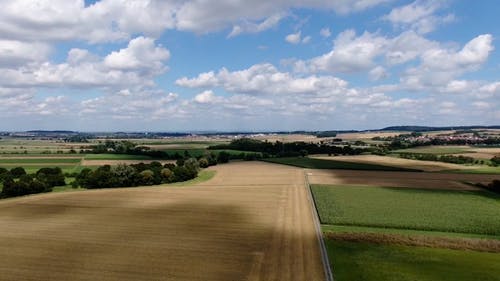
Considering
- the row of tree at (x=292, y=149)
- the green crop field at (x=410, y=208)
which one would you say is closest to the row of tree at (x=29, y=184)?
the green crop field at (x=410, y=208)

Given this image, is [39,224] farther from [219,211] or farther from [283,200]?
[283,200]

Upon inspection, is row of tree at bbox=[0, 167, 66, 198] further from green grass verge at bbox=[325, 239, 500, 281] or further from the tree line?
green grass verge at bbox=[325, 239, 500, 281]

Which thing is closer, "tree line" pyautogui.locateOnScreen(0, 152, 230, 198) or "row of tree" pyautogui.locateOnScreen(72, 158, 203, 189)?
"tree line" pyautogui.locateOnScreen(0, 152, 230, 198)

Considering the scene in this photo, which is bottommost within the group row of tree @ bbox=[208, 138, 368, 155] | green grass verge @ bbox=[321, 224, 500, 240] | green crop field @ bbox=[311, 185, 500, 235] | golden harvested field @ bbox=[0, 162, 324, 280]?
green grass verge @ bbox=[321, 224, 500, 240]

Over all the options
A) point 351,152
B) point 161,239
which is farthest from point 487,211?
point 351,152

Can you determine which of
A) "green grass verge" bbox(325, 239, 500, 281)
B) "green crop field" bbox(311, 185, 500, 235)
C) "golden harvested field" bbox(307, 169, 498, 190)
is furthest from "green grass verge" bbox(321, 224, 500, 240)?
"golden harvested field" bbox(307, 169, 498, 190)
